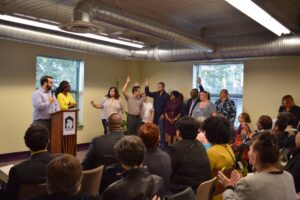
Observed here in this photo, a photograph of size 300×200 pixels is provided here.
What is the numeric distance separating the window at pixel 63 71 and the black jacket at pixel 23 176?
4605mm

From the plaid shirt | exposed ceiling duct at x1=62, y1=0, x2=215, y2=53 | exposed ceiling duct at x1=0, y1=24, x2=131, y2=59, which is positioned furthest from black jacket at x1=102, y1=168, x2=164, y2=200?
the plaid shirt

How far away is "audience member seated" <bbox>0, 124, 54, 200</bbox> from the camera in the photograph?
1834mm

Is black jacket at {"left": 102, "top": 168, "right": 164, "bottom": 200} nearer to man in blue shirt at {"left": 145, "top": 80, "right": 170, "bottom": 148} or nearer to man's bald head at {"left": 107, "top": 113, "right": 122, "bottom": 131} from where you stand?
man's bald head at {"left": 107, "top": 113, "right": 122, "bottom": 131}

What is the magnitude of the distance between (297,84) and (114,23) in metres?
3.97

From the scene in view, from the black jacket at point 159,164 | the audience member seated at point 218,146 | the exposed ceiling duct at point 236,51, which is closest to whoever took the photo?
the black jacket at point 159,164

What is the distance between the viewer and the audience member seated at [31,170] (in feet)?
6.02

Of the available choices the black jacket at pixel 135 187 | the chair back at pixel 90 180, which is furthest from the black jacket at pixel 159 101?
the black jacket at pixel 135 187

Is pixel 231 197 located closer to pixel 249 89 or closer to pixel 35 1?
pixel 35 1

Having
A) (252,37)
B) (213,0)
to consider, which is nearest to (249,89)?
(252,37)

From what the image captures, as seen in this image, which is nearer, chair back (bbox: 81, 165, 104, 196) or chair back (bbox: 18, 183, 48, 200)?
chair back (bbox: 18, 183, 48, 200)

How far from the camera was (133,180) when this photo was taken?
1511mm

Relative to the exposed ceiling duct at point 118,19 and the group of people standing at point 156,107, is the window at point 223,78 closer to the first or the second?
the group of people standing at point 156,107

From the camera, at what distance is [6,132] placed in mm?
5660

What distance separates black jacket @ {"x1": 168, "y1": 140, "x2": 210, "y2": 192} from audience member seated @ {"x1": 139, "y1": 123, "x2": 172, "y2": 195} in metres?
0.11
